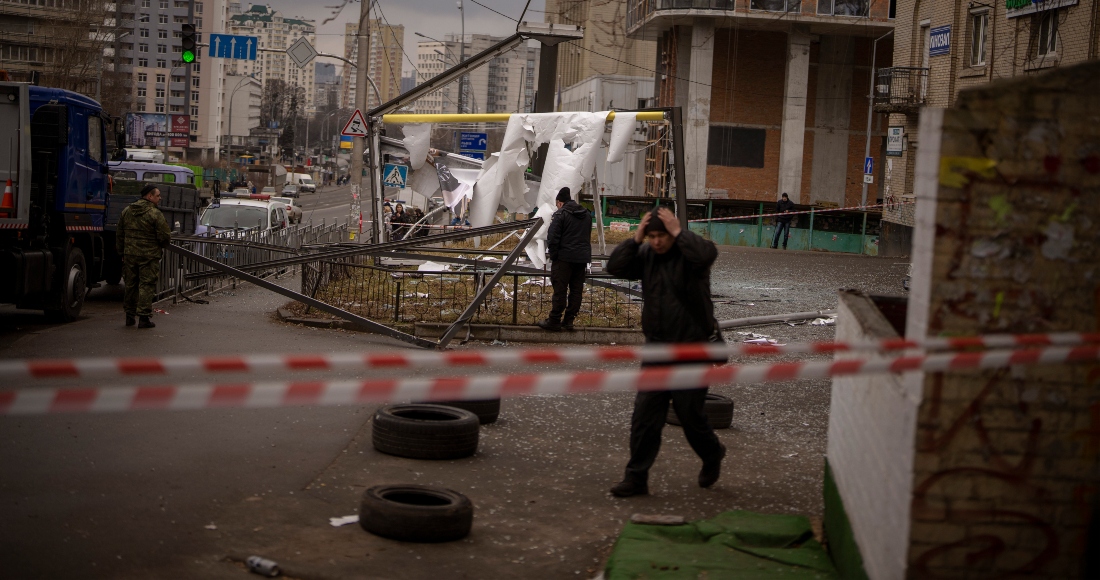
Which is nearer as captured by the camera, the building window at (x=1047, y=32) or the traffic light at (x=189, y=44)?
the traffic light at (x=189, y=44)

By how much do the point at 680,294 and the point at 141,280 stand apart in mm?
8911

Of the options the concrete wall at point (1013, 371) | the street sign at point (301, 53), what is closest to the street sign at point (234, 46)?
the street sign at point (301, 53)

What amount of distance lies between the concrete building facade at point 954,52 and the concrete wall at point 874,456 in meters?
19.6

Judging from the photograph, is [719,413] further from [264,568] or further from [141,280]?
[141,280]

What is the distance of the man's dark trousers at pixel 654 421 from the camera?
257 inches

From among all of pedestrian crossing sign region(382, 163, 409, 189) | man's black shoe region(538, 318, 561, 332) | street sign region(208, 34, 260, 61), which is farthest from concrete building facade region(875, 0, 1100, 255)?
street sign region(208, 34, 260, 61)

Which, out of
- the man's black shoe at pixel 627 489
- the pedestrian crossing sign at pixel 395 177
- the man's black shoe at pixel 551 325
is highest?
the pedestrian crossing sign at pixel 395 177

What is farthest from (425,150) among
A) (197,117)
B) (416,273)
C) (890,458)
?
(197,117)

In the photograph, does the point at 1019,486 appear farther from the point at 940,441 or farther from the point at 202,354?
the point at 202,354

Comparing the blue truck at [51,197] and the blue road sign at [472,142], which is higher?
the blue road sign at [472,142]

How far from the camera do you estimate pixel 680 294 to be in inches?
257

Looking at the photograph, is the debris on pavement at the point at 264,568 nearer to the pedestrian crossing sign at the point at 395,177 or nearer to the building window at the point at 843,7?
the pedestrian crossing sign at the point at 395,177

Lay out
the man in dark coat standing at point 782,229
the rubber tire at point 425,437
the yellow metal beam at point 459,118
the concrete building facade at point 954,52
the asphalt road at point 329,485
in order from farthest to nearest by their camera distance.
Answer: the man in dark coat standing at point 782,229, the concrete building facade at point 954,52, the yellow metal beam at point 459,118, the rubber tire at point 425,437, the asphalt road at point 329,485

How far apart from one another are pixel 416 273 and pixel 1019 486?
10.9 metres
